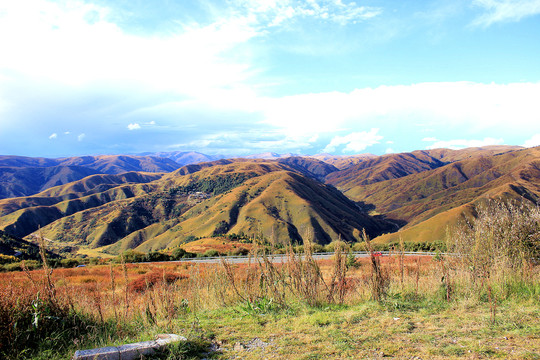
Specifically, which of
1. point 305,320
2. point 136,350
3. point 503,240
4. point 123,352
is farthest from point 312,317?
point 503,240

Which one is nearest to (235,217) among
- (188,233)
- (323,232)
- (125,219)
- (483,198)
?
(188,233)

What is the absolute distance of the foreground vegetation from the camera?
15.8 ft

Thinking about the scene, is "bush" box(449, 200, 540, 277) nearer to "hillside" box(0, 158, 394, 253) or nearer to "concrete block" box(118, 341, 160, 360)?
"concrete block" box(118, 341, 160, 360)

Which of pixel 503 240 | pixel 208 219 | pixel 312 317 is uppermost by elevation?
pixel 503 240

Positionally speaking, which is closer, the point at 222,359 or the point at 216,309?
the point at 222,359

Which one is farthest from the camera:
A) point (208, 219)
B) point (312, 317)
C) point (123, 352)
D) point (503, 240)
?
point (208, 219)

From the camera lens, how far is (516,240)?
9.59m

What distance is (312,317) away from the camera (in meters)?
6.35

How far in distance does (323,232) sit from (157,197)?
120416mm

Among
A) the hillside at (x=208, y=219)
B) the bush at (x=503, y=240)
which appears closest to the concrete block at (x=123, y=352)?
the bush at (x=503, y=240)

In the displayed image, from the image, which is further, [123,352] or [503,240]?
[503,240]

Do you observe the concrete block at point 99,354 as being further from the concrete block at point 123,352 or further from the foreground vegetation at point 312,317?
the foreground vegetation at point 312,317

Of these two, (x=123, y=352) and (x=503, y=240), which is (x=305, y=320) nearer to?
(x=123, y=352)

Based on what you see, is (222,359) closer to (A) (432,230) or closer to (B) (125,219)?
(A) (432,230)
